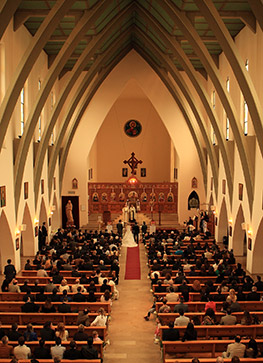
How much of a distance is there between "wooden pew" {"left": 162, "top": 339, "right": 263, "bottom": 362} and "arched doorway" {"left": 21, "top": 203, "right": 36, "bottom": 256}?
1388 cm

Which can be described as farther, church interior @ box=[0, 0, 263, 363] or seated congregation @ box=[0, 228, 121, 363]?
church interior @ box=[0, 0, 263, 363]

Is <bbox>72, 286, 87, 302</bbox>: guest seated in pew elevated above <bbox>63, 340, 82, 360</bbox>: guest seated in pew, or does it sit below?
above

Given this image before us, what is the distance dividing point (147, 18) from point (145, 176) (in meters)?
21.5

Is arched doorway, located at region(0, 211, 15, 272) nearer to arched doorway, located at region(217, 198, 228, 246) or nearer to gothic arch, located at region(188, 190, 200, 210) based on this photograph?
arched doorway, located at region(217, 198, 228, 246)

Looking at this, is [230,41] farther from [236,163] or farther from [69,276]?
[69,276]

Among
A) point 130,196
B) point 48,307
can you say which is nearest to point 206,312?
point 48,307

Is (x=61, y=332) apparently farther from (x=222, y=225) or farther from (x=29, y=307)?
(x=222, y=225)

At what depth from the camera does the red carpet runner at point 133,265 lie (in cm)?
2059

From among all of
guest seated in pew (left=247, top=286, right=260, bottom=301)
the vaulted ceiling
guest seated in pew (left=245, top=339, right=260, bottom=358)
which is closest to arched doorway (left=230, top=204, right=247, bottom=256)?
the vaulted ceiling

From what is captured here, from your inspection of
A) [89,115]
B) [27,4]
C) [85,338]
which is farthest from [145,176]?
[85,338]

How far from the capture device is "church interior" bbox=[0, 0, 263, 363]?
1903 centimetres

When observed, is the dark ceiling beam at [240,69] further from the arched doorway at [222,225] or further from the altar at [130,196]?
the altar at [130,196]

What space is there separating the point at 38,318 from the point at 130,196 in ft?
78.6

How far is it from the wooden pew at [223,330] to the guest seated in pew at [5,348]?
151 inches
